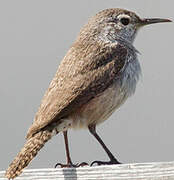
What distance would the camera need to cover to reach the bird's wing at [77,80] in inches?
195

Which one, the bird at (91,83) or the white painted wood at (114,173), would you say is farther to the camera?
the bird at (91,83)

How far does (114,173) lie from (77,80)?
1.69m

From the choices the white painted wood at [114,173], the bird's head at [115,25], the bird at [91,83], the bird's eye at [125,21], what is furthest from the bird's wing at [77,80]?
the white painted wood at [114,173]

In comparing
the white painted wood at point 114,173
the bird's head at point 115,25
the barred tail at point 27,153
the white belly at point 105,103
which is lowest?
the white painted wood at point 114,173

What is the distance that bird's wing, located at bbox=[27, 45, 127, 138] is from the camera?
16.3 feet

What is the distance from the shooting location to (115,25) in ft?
20.5

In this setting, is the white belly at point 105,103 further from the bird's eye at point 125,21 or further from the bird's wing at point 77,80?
the bird's eye at point 125,21

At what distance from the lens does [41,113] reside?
4965 mm

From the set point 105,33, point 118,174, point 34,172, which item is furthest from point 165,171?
point 105,33

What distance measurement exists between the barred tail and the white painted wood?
0.12m

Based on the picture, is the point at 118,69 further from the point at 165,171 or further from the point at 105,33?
the point at 165,171

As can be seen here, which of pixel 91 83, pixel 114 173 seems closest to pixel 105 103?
pixel 91 83

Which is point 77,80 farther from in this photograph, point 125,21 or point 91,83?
point 125,21

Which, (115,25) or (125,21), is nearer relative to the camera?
(115,25)
